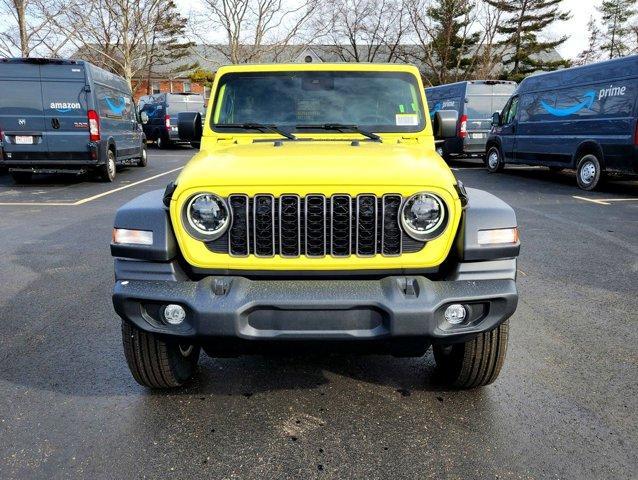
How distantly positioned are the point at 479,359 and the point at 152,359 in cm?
177

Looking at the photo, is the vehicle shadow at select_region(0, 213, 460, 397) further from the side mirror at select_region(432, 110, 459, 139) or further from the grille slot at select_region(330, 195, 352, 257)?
the side mirror at select_region(432, 110, 459, 139)

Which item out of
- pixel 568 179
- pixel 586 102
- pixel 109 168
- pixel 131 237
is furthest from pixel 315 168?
pixel 568 179

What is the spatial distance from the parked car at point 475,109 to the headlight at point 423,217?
45.7 ft

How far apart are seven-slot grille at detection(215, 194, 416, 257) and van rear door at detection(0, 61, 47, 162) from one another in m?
10.4

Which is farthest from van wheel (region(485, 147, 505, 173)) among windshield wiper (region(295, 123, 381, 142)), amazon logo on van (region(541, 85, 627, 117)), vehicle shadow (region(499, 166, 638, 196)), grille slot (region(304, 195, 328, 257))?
grille slot (region(304, 195, 328, 257))

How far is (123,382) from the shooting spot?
315 cm

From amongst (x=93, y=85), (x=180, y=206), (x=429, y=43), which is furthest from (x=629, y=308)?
(x=429, y=43)

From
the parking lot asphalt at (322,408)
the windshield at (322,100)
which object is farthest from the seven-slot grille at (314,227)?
the windshield at (322,100)

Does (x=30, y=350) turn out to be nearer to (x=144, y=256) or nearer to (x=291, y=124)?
(x=144, y=256)

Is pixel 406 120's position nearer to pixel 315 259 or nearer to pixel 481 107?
pixel 315 259

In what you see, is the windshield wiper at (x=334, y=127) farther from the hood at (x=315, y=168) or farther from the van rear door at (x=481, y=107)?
the van rear door at (x=481, y=107)

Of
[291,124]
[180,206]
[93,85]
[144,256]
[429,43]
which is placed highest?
[429,43]

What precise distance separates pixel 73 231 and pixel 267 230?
5.94 metres

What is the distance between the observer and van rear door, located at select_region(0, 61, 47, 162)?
426 inches
